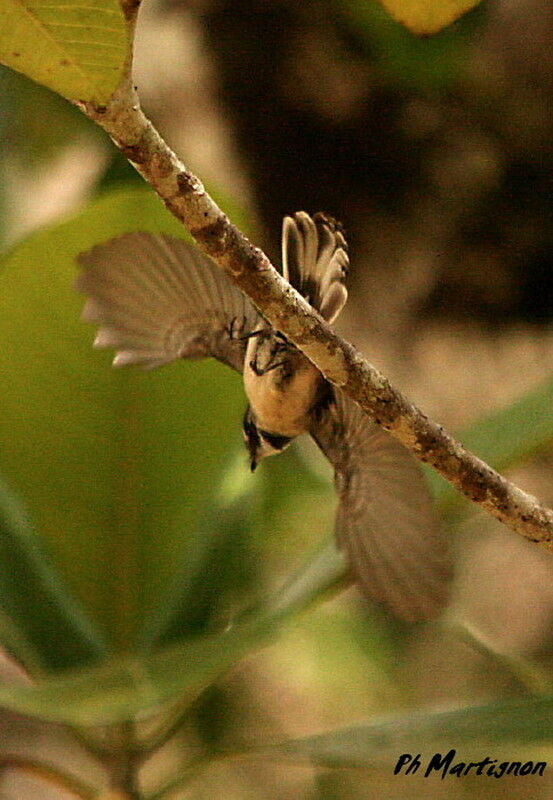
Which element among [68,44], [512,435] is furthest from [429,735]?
[68,44]

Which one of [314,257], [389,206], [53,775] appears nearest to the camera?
[314,257]

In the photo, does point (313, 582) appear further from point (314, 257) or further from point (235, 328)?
point (314, 257)

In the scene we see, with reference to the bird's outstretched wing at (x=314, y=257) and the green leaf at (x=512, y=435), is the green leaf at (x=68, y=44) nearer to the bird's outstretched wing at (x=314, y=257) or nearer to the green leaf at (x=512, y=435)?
the bird's outstretched wing at (x=314, y=257)

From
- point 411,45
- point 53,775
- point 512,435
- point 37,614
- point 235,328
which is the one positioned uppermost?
point 411,45

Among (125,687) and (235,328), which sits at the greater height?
(235,328)

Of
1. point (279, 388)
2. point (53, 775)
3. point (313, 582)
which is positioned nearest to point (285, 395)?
point (279, 388)

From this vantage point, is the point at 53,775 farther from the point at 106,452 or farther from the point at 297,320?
the point at 297,320

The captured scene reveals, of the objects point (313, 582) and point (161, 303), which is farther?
point (313, 582)

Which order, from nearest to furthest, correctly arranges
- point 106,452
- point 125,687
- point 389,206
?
point 125,687, point 106,452, point 389,206
